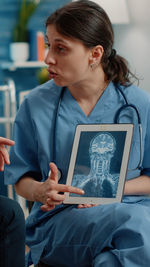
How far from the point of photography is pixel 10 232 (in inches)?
52.5

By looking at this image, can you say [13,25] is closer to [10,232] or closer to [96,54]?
[96,54]

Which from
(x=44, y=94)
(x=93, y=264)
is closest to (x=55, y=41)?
(x=44, y=94)

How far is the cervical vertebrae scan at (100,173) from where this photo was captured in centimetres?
143

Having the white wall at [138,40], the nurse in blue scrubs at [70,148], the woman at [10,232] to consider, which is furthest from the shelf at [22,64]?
the woman at [10,232]

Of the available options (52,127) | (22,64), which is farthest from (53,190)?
(22,64)

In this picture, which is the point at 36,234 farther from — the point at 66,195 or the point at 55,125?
the point at 55,125

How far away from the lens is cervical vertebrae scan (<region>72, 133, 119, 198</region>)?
1.43m

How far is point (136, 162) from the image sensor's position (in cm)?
157

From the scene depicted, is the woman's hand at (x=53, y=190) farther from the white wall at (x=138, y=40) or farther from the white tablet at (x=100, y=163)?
the white wall at (x=138, y=40)

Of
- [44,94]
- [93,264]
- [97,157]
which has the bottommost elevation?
[93,264]

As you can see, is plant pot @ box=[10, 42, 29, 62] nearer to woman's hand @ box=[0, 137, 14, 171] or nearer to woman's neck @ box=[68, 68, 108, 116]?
woman's neck @ box=[68, 68, 108, 116]

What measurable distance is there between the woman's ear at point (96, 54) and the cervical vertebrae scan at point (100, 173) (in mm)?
276

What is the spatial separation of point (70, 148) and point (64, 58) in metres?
0.29

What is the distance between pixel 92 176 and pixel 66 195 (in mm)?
100
